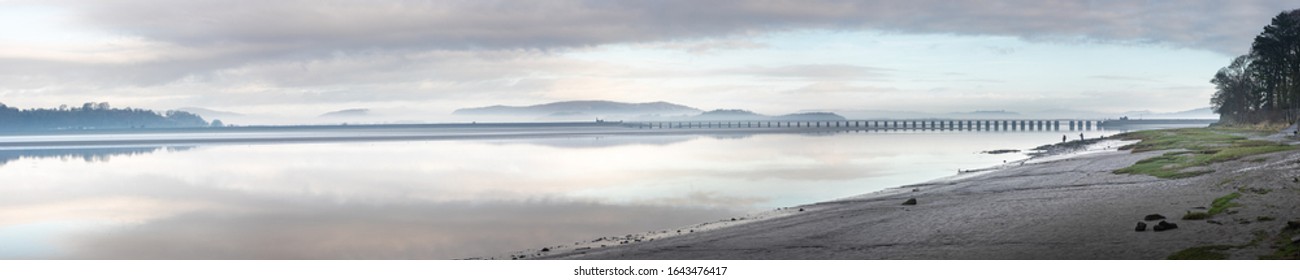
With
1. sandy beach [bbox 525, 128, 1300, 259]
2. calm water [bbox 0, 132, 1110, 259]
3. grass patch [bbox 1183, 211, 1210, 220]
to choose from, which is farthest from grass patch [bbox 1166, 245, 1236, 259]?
calm water [bbox 0, 132, 1110, 259]

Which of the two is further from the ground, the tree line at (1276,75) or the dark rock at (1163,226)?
the tree line at (1276,75)

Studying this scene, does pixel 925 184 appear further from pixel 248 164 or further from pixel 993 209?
pixel 248 164

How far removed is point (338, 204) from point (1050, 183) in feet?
58.6

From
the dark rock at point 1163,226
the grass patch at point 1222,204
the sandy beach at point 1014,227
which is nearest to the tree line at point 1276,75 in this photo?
the sandy beach at point 1014,227

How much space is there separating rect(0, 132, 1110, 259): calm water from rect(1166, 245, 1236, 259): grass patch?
34.2 feet

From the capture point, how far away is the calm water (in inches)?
773

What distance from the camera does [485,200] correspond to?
1129 inches

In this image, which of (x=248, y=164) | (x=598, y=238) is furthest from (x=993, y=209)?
(x=248, y=164)

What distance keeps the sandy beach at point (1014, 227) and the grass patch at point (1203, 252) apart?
0.05 meters

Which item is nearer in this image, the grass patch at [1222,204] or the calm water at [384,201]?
the grass patch at [1222,204]

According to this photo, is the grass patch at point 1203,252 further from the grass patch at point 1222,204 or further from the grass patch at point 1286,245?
the grass patch at point 1222,204

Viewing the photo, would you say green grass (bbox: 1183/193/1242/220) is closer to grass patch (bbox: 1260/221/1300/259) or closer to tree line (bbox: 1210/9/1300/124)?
grass patch (bbox: 1260/221/1300/259)

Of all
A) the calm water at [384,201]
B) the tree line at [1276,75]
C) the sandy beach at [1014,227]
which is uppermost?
the tree line at [1276,75]

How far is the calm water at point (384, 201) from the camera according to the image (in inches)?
773
